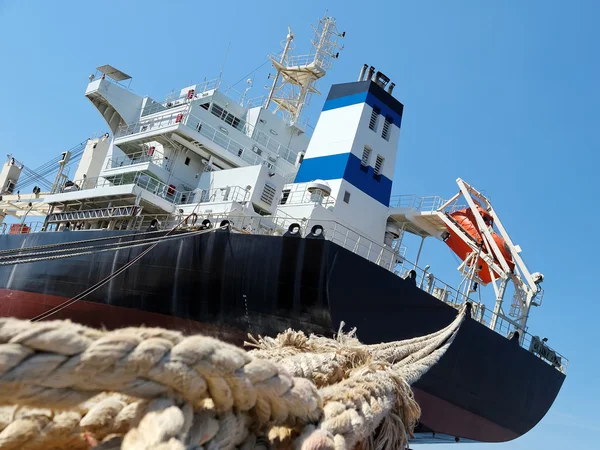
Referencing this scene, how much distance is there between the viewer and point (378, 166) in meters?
15.1

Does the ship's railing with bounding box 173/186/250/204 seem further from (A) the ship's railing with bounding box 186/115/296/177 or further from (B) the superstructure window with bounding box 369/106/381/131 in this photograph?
(B) the superstructure window with bounding box 369/106/381/131

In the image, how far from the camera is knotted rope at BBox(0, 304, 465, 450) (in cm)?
147

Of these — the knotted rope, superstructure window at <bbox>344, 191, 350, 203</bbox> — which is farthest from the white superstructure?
the knotted rope

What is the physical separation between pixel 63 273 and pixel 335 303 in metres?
7.31

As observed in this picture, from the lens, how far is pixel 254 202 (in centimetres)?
1436

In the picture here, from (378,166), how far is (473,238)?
9.74 ft

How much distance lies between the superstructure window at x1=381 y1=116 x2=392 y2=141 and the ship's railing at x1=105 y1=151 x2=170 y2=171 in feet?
20.1

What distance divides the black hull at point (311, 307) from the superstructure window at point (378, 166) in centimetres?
444

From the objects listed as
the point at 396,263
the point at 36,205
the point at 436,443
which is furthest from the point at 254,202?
the point at 36,205

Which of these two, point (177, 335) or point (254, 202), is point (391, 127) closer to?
point (254, 202)

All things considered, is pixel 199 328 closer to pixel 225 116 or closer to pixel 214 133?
pixel 214 133

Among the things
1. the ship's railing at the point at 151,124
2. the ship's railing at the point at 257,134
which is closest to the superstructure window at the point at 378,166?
the ship's railing at the point at 257,134

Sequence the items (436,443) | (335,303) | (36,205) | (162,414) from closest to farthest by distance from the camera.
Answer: (162,414) → (335,303) → (436,443) → (36,205)

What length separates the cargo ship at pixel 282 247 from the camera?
1068 centimetres
